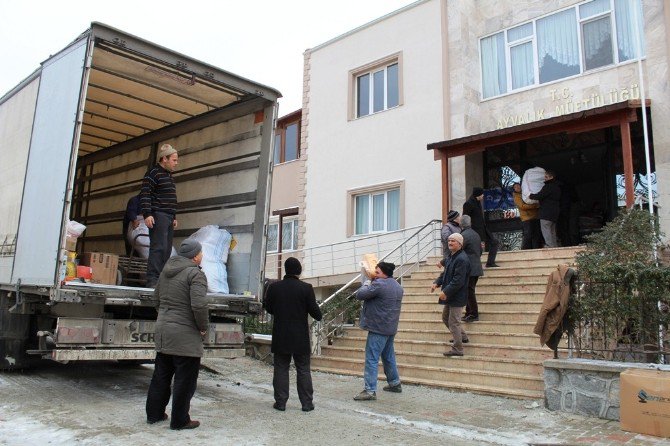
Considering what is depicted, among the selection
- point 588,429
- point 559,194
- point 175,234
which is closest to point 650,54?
point 559,194

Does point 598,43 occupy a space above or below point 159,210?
above

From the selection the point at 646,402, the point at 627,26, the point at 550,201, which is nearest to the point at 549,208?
the point at 550,201

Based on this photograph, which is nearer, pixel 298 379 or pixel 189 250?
pixel 189 250

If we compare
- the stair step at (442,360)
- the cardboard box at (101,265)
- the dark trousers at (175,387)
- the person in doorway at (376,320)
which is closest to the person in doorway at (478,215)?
the stair step at (442,360)

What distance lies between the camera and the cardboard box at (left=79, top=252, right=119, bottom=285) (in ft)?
23.2

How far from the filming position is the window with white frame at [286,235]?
18250 mm

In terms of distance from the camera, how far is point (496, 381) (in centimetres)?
729

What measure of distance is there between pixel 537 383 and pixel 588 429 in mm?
1501

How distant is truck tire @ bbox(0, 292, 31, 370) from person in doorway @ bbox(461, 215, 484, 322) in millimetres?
5961

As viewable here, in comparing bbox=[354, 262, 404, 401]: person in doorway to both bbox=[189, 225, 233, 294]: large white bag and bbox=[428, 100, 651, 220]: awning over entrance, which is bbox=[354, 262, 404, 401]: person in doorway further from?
bbox=[428, 100, 651, 220]: awning over entrance

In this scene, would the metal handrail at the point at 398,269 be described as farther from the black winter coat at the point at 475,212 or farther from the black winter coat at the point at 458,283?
the black winter coat at the point at 458,283

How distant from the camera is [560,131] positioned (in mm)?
10859

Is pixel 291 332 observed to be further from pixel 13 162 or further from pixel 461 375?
pixel 13 162

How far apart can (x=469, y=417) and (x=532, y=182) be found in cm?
689
